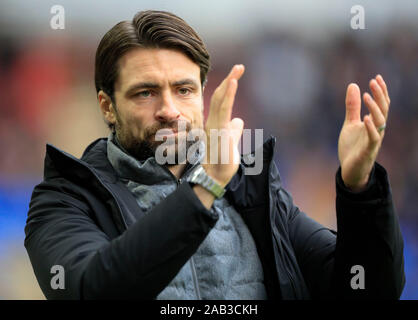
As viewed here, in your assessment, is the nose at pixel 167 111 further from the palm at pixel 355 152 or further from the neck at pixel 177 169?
the palm at pixel 355 152

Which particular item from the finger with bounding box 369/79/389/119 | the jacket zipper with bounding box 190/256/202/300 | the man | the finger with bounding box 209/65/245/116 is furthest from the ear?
the finger with bounding box 369/79/389/119

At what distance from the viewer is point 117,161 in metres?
1.38

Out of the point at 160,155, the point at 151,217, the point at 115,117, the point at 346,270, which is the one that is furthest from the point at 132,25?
the point at 346,270

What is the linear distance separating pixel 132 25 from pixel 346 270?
0.79m

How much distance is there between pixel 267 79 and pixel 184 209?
2.51 m

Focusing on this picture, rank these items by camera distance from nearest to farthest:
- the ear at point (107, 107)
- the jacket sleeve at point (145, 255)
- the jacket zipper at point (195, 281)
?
the jacket sleeve at point (145, 255) → the jacket zipper at point (195, 281) → the ear at point (107, 107)

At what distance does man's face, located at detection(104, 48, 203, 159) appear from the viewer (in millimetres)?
1390

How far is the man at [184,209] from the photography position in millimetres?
960

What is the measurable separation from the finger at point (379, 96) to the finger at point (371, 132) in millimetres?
50

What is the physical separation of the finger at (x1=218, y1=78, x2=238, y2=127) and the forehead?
442mm

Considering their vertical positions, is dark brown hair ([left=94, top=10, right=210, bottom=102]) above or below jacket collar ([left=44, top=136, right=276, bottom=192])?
above

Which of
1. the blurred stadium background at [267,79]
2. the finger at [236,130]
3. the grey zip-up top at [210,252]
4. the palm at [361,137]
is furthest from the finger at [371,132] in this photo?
the blurred stadium background at [267,79]

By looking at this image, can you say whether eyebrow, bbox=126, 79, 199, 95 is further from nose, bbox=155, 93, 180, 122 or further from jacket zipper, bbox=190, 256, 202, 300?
jacket zipper, bbox=190, 256, 202, 300

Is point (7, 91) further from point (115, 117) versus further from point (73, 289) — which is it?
point (73, 289)
